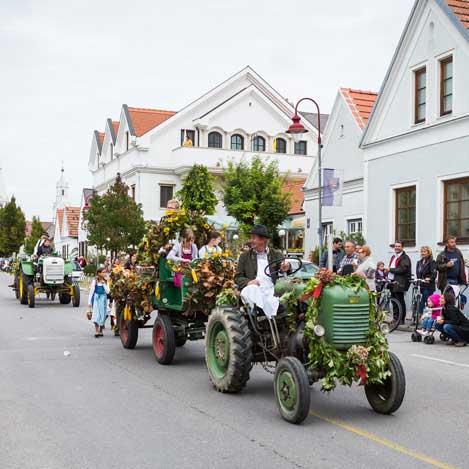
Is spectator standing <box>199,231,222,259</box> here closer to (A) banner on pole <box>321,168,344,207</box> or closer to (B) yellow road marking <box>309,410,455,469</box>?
(B) yellow road marking <box>309,410,455,469</box>

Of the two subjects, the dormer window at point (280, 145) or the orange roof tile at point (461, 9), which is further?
the dormer window at point (280, 145)

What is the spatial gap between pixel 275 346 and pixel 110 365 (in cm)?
353

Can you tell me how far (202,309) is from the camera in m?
9.74

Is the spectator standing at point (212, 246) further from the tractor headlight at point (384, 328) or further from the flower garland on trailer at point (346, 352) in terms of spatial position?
the tractor headlight at point (384, 328)

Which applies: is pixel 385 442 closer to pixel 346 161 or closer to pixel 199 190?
pixel 346 161

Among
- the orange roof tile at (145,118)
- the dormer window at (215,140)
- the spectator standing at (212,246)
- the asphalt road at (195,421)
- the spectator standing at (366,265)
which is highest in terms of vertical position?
the orange roof tile at (145,118)

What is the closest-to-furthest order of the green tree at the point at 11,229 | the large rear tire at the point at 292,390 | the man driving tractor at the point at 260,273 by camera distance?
the large rear tire at the point at 292,390, the man driving tractor at the point at 260,273, the green tree at the point at 11,229

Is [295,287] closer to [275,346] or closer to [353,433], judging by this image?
[275,346]

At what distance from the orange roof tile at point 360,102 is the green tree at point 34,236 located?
6383 centimetres

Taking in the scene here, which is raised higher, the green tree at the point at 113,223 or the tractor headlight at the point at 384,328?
the green tree at the point at 113,223

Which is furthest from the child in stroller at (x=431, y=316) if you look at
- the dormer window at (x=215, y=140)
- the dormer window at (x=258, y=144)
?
the dormer window at (x=258, y=144)

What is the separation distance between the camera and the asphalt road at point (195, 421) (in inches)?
218

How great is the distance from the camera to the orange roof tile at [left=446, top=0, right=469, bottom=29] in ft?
61.6

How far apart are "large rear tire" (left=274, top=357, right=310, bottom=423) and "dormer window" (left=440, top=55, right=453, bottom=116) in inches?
547
